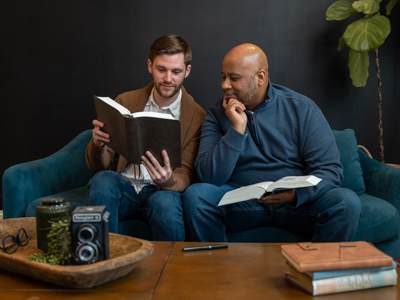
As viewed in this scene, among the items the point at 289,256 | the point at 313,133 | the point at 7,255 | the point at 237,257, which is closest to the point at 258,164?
the point at 313,133

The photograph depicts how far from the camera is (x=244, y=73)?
2809 millimetres

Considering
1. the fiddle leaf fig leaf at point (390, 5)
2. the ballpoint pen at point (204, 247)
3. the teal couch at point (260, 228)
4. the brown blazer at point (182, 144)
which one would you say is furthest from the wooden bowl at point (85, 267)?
the fiddle leaf fig leaf at point (390, 5)

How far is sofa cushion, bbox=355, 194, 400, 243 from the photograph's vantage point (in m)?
2.66

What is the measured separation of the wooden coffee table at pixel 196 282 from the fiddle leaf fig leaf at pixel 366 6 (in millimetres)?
1724

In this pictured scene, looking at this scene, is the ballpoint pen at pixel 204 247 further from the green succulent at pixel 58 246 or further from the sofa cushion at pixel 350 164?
the sofa cushion at pixel 350 164

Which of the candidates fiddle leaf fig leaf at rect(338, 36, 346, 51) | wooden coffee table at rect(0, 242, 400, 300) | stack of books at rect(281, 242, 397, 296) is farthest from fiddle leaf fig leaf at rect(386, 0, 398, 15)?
stack of books at rect(281, 242, 397, 296)

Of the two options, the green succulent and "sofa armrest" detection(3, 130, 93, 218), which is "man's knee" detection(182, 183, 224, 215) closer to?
"sofa armrest" detection(3, 130, 93, 218)

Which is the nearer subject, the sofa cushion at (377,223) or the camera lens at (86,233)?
the camera lens at (86,233)

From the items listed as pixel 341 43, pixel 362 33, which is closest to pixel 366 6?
pixel 362 33

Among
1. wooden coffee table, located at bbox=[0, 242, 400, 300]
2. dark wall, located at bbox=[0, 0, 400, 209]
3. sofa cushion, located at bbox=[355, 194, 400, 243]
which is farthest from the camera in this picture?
dark wall, located at bbox=[0, 0, 400, 209]

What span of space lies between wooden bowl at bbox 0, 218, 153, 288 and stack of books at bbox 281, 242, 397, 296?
17.4 inches

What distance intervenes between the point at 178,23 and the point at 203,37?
166 millimetres

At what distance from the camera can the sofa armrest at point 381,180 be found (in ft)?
9.32

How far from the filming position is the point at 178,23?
3.59 m
